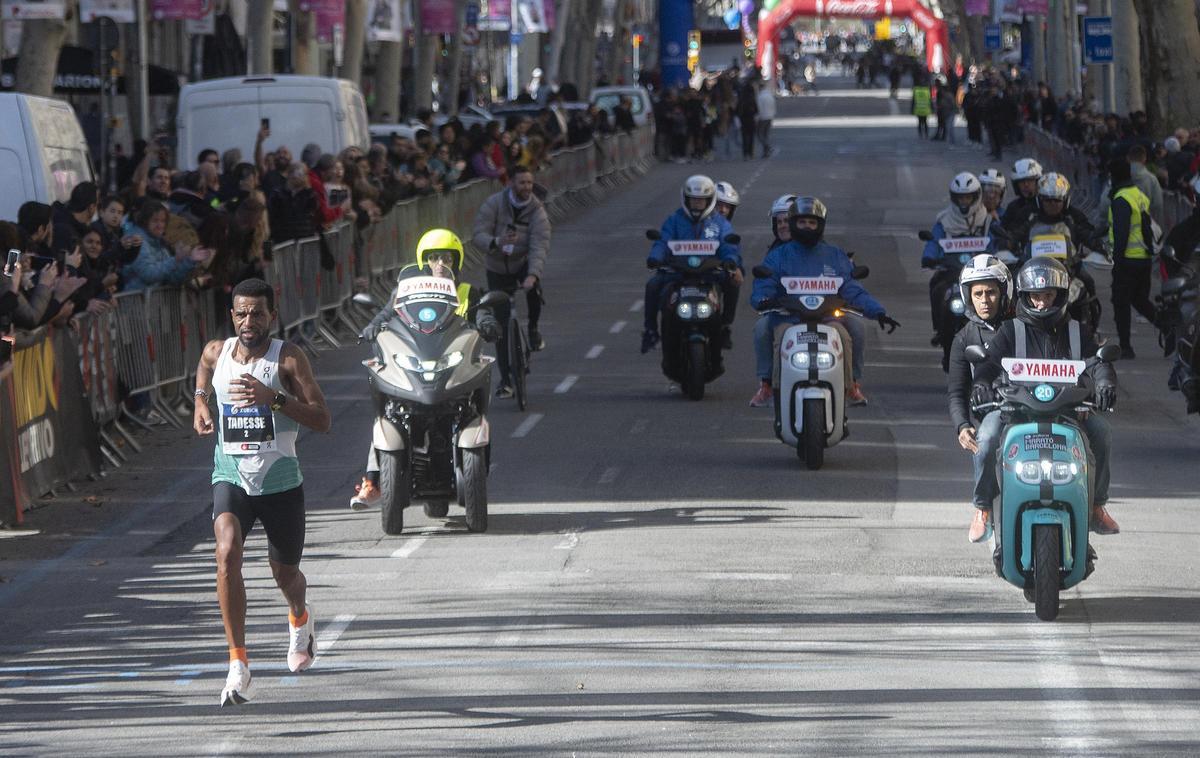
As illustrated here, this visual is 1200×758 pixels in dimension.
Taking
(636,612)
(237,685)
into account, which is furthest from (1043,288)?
(237,685)

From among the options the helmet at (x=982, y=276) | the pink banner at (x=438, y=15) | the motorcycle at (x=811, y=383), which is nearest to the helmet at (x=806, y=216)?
the motorcycle at (x=811, y=383)

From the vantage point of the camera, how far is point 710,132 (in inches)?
2598

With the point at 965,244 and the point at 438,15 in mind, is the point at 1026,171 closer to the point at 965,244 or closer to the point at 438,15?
the point at 965,244

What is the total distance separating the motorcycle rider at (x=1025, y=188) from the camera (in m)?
20.5

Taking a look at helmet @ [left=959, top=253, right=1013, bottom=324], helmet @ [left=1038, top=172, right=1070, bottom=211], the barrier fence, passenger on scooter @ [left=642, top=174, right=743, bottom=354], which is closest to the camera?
helmet @ [left=959, top=253, right=1013, bottom=324]

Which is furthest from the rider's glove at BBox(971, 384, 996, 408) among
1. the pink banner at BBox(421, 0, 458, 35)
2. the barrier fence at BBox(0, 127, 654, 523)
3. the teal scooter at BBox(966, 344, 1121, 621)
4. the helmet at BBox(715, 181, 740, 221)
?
the pink banner at BBox(421, 0, 458, 35)

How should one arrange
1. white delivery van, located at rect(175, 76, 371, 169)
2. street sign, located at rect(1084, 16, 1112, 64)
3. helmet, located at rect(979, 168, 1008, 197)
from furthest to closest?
street sign, located at rect(1084, 16, 1112, 64) → white delivery van, located at rect(175, 76, 371, 169) → helmet, located at rect(979, 168, 1008, 197)

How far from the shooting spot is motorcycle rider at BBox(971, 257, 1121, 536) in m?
11.3

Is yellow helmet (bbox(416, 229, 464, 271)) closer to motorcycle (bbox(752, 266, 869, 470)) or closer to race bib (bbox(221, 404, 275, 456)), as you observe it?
motorcycle (bbox(752, 266, 869, 470))

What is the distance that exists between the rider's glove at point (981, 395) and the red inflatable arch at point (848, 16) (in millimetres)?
107511

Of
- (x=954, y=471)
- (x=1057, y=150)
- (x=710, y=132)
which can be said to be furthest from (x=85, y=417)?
(x=710, y=132)

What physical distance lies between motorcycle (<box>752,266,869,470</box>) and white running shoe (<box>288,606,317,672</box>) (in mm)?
6646

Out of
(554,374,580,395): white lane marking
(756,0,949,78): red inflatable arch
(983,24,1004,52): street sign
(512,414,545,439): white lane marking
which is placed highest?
(756,0,949,78): red inflatable arch

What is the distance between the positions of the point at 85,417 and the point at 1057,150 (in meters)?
36.8
